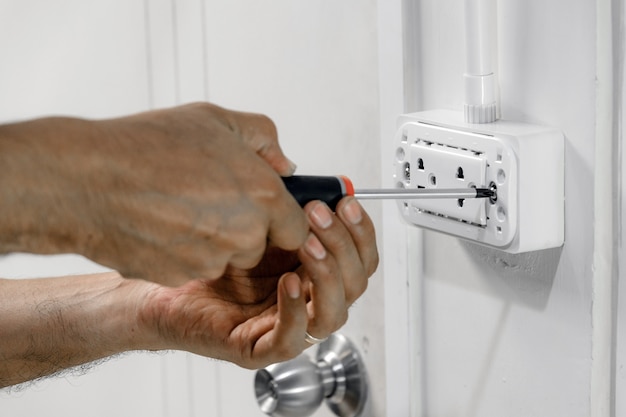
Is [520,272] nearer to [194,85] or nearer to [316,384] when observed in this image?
[316,384]

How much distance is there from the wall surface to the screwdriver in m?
0.17

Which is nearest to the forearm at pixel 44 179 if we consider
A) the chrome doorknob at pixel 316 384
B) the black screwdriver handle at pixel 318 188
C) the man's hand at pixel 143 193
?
the man's hand at pixel 143 193

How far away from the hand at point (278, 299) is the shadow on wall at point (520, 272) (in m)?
0.08

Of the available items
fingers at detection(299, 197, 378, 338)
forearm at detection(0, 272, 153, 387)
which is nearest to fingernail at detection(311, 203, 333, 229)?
fingers at detection(299, 197, 378, 338)

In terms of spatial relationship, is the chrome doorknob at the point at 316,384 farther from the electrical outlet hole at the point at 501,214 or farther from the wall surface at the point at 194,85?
the electrical outlet hole at the point at 501,214

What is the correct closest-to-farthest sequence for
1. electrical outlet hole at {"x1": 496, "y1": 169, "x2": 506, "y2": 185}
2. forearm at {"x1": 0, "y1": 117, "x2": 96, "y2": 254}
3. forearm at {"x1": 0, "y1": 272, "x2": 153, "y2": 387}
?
forearm at {"x1": 0, "y1": 117, "x2": 96, "y2": 254}
electrical outlet hole at {"x1": 496, "y1": 169, "x2": 506, "y2": 185}
forearm at {"x1": 0, "y1": 272, "x2": 153, "y2": 387}

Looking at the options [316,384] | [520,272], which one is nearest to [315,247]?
[520,272]

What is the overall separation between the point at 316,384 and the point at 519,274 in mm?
231

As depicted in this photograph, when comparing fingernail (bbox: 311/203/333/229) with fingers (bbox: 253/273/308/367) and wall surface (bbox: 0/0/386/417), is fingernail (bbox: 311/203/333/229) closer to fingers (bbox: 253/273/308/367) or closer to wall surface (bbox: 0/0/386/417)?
fingers (bbox: 253/273/308/367)

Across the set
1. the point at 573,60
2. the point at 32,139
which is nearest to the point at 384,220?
the point at 573,60

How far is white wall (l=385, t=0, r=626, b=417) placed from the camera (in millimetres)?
539

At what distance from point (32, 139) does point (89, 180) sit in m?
0.03

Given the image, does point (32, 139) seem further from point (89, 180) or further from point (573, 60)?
point (573, 60)

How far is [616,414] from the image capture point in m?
0.54
